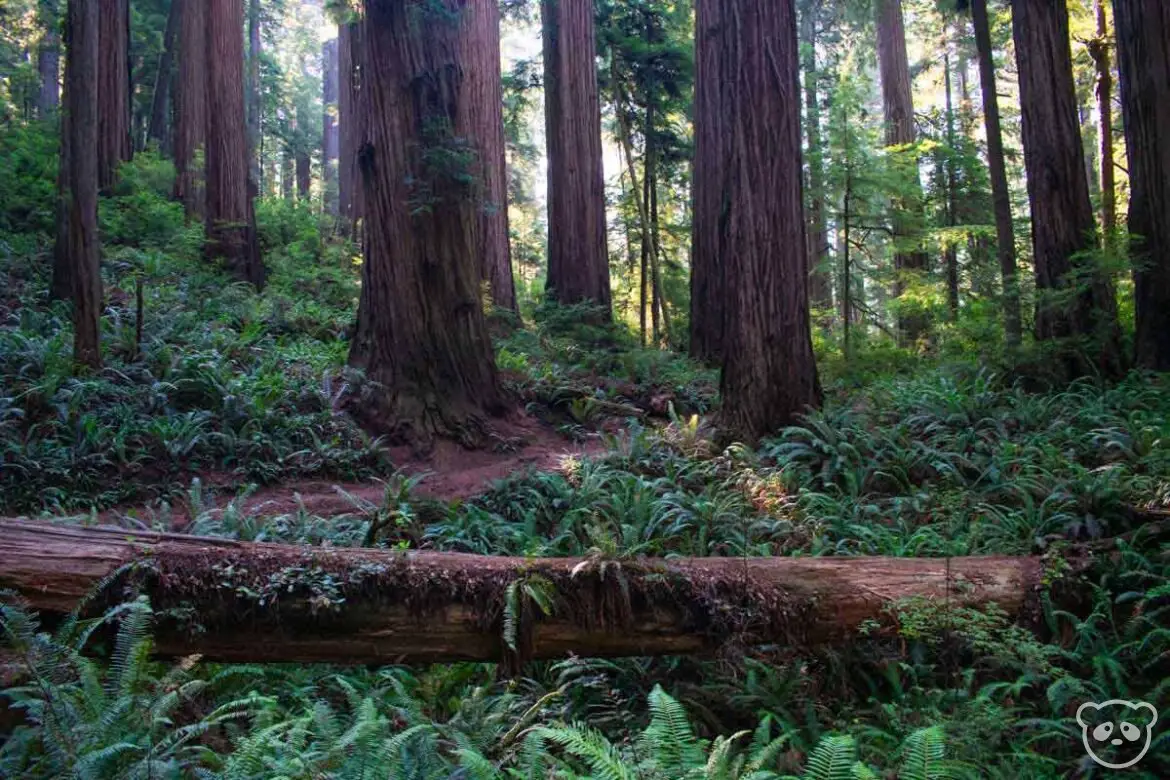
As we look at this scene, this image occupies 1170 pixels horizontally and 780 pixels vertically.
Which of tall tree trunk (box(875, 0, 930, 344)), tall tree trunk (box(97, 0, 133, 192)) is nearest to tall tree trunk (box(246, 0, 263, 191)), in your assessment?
tall tree trunk (box(97, 0, 133, 192))

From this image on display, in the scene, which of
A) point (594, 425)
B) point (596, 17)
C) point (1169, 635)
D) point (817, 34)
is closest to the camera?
point (1169, 635)

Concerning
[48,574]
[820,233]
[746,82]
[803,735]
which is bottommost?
[803,735]

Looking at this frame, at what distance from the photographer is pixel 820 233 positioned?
22.0m

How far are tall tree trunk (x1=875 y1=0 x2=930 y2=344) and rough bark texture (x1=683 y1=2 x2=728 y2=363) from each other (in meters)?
3.19

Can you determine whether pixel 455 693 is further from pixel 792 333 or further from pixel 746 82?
pixel 746 82

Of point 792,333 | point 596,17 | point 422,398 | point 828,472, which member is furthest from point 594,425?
point 596,17

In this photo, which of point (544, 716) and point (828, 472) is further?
point (828, 472)

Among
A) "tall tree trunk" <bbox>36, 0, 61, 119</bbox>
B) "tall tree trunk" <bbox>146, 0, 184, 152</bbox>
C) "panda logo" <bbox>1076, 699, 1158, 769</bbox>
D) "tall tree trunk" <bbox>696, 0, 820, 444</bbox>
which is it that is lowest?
"panda logo" <bbox>1076, 699, 1158, 769</bbox>

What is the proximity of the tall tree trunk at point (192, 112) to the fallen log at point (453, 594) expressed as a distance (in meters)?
13.1

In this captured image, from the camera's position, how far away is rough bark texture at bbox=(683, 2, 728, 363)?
13133 mm

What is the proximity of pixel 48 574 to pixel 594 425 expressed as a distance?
7.10m

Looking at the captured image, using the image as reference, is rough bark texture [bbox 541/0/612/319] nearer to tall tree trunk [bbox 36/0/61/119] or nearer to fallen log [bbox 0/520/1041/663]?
fallen log [bbox 0/520/1041/663]

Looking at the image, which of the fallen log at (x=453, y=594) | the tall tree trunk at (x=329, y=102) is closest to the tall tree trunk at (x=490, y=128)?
the fallen log at (x=453, y=594)

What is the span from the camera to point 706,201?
13.9m
